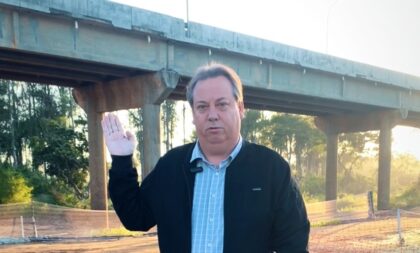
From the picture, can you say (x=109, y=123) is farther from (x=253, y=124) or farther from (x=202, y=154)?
(x=253, y=124)

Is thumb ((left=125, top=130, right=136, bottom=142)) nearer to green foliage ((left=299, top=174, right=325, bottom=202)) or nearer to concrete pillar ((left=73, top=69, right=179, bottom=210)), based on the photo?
concrete pillar ((left=73, top=69, right=179, bottom=210))

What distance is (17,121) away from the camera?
34.8 meters

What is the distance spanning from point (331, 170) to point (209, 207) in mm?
28112

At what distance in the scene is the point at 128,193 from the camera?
2340 millimetres

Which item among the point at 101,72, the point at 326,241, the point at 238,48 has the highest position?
the point at 238,48

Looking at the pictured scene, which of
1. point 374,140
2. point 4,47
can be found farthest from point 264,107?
point 374,140

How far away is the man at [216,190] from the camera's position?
209 centimetres

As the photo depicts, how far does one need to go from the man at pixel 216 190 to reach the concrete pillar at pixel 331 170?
1099 inches

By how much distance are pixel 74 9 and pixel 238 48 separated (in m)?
6.63

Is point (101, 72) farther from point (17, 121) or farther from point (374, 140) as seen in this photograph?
point (374, 140)

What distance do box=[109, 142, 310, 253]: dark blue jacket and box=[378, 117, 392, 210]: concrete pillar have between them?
2602 cm

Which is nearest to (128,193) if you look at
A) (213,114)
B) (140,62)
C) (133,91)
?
(213,114)

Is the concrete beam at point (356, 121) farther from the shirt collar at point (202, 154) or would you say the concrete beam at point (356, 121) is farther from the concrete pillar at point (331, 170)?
the shirt collar at point (202, 154)

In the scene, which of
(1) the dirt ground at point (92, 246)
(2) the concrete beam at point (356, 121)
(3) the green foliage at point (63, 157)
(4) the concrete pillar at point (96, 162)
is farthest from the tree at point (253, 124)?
(1) the dirt ground at point (92, 246)
